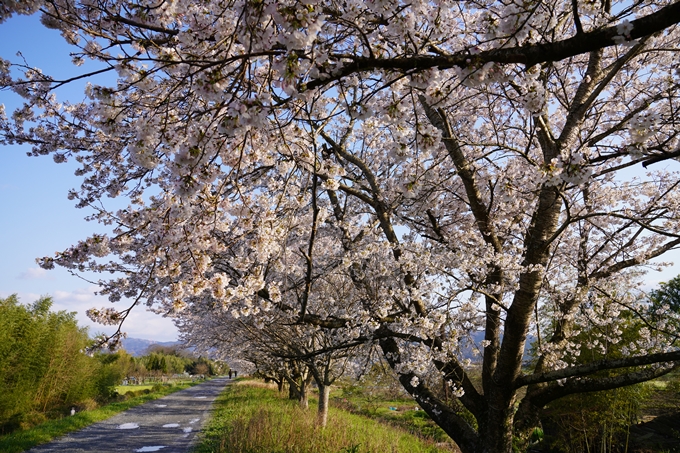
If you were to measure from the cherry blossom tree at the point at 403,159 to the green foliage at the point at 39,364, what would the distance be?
11443mm

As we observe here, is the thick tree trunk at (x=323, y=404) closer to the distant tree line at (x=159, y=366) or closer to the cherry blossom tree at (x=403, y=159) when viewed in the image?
the cherry blossom tree at (x=403, y=159)

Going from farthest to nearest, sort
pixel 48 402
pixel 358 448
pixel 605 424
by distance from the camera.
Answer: pixel 48 402 → pixel 605 424 → pixel 358 448

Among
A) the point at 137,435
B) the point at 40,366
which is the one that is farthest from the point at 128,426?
the point at 40,366

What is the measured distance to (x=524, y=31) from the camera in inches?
82.0

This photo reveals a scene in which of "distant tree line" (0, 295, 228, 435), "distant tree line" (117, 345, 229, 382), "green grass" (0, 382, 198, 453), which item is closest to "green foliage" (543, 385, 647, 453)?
"green grass" (0, 382, 198, 453)

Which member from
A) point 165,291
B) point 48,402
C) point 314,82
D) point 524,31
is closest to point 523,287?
point 524,31

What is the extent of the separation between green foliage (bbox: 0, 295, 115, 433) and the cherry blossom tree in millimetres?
11443

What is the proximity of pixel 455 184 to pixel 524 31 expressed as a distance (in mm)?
3548

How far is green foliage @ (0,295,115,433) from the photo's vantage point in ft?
40.5

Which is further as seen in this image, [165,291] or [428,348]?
[165,291]

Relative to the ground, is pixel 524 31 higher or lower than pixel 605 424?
higher

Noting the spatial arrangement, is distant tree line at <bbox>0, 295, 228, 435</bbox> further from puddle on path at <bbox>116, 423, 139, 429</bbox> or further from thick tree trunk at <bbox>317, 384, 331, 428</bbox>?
thick tree trunk at <bbox>317, 384, 331, 428</bbox>

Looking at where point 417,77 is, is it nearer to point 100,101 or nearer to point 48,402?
point 100,101

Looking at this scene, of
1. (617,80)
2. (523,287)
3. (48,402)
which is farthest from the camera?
(48,402)
